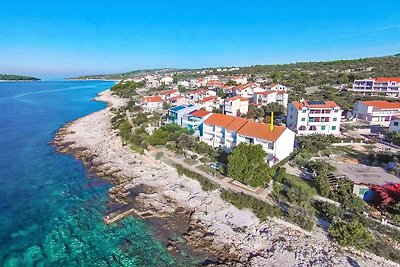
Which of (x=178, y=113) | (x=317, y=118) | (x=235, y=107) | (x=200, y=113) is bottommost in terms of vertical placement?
(x=317, y=118)

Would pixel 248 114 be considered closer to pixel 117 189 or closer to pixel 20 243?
pixel 117 189

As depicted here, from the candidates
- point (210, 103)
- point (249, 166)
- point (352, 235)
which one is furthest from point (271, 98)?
point (352, 235)

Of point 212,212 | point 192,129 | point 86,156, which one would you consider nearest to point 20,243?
point 212,212

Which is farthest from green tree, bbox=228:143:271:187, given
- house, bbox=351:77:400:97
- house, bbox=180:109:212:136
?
house, bbox=351:77:400:97

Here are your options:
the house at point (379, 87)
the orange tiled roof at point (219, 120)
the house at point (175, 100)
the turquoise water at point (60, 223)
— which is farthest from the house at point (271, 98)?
the turquoise water at point (60, 223)

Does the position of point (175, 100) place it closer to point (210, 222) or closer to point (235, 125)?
point (235, 125)

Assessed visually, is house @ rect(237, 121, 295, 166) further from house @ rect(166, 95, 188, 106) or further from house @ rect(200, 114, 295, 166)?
house @ rect(166, 95, 188, 106)
